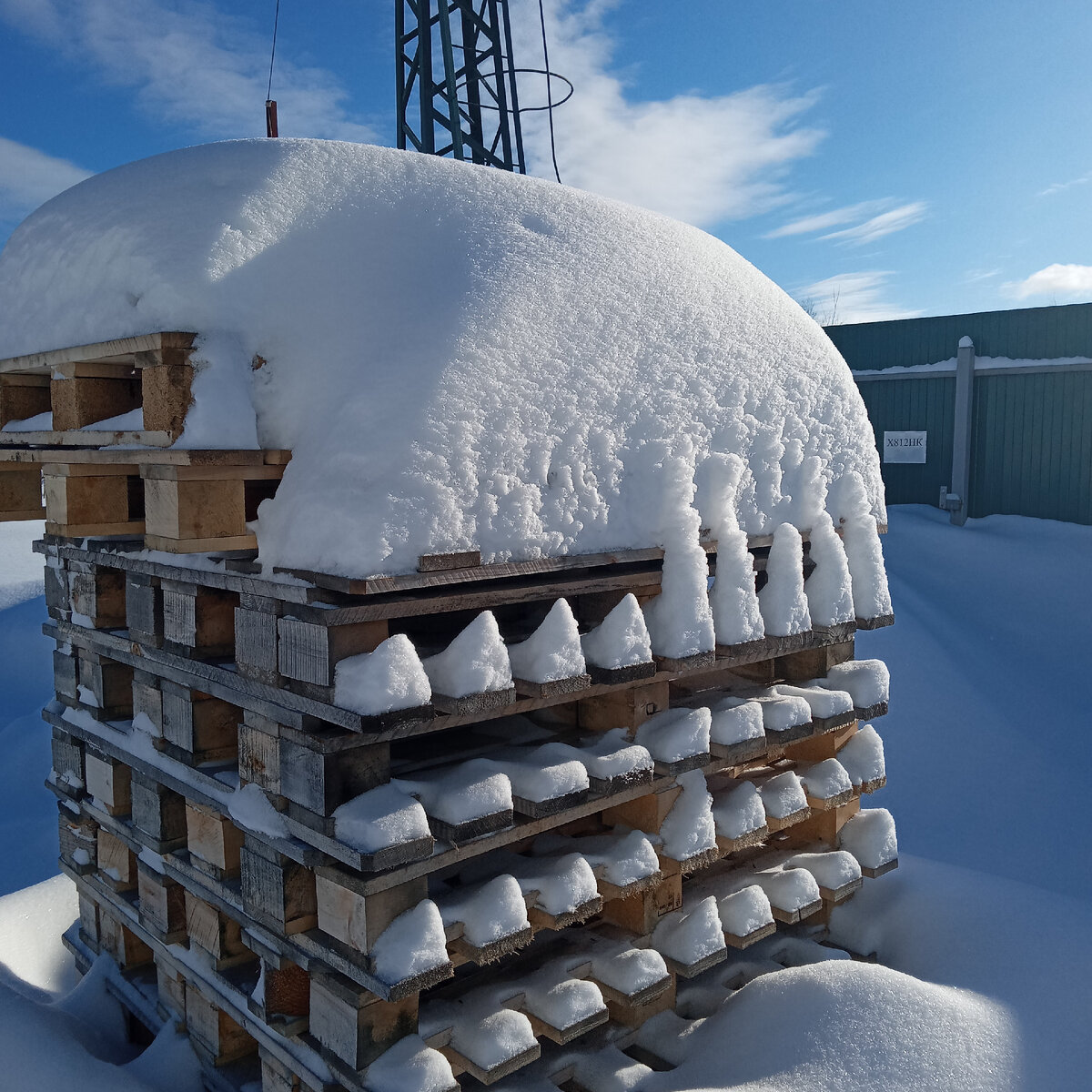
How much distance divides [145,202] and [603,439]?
1.42 metres

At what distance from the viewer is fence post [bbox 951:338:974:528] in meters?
11.5

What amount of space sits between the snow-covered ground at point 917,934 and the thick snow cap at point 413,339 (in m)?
1.60

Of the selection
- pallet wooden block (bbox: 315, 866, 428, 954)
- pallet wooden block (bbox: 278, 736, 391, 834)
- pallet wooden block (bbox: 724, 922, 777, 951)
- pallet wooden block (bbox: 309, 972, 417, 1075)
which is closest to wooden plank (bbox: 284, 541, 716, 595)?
pallet wooden block (bbox: 278, 736, 391, 834)

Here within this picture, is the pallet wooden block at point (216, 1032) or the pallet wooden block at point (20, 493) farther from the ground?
the pallet wooden block at point (20, 493)

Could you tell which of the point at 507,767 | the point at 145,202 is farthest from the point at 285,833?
the point at 145,202

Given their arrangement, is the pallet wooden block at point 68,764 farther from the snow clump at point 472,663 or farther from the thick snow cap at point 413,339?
the snow clump at point 472,663

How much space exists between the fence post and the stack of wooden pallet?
9.26 meters

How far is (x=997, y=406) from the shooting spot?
11.4m

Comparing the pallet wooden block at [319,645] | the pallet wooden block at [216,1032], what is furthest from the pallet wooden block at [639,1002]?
the pallet wooden block at [319,645]

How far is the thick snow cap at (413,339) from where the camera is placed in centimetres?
212

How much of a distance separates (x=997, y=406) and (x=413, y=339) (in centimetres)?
1117

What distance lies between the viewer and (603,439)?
245cm

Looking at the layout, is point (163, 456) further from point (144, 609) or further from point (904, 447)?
point (904, 447)

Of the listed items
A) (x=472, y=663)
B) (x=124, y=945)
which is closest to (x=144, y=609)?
(x=472, y=663)
